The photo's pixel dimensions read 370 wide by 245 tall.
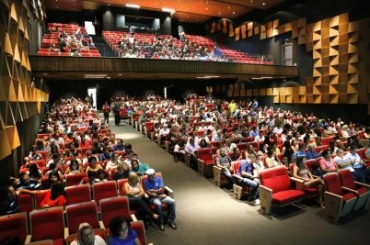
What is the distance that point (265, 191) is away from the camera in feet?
15.8

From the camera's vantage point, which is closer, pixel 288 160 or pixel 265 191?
pixel 265 191

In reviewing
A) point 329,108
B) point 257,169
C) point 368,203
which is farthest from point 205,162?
point 329,108

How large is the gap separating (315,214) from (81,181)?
3.95 m

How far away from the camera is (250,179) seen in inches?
218

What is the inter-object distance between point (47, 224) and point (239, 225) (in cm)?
274

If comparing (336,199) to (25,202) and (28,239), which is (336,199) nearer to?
(28,239)

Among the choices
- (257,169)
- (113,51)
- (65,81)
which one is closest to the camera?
(257,169)

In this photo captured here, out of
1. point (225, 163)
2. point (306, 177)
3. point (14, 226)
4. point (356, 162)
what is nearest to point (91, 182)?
point (14, 226)

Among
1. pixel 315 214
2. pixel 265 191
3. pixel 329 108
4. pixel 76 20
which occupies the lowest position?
pixel 315 214

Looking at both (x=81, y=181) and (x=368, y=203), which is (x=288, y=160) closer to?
(x=368, y=203)

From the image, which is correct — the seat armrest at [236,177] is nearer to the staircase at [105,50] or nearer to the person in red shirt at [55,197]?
the person in red shirt at [55,197]

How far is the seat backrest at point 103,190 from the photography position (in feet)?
14.7

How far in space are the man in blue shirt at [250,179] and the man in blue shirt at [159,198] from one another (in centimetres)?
161

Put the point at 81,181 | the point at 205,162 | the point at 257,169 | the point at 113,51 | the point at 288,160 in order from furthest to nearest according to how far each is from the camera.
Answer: the point at 113,51 → the point at 205,162 → the point at 288,160 → the point at 257,169 → the point at 81,181
